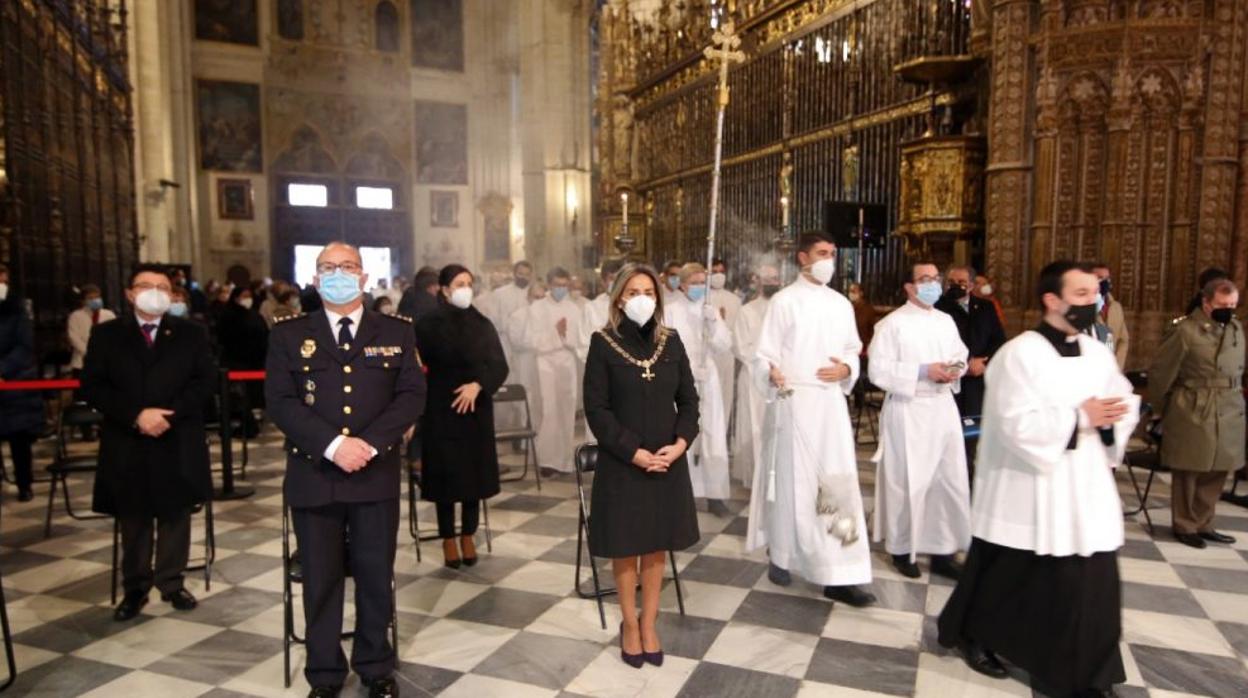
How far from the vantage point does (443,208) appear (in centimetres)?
2809

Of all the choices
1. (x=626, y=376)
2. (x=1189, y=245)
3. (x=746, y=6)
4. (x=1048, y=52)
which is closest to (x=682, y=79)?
(x=746, y=6)

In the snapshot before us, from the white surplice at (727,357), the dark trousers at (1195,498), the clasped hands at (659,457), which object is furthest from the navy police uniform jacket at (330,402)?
the dark trousers at (1195,498)

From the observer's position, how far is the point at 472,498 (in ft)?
16.7

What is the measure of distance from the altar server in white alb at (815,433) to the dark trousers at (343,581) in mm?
2095

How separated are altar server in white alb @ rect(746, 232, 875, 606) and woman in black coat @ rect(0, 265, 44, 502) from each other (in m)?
5.57

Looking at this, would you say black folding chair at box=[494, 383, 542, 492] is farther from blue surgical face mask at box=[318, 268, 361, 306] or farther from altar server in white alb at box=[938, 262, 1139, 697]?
altar server in white alb at box=[938, 262, 1139, 697]

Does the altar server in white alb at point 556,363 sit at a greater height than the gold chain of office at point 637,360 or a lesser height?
lesser

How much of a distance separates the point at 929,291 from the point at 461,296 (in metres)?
2.68

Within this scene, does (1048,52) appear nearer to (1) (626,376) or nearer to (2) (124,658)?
(1) (626,376)

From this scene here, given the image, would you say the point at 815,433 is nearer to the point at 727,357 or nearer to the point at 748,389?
the point at 748,389

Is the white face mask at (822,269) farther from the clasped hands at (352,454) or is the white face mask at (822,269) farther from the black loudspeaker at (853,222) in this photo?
the black loudspeaker at (853,222)

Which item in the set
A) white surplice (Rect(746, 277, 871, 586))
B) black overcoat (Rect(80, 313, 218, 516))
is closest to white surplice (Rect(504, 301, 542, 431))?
white surplice (Rect(746, 277, 871, 586))

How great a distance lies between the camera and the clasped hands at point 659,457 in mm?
3609

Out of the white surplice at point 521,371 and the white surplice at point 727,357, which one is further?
the white surplice at point 521,371
